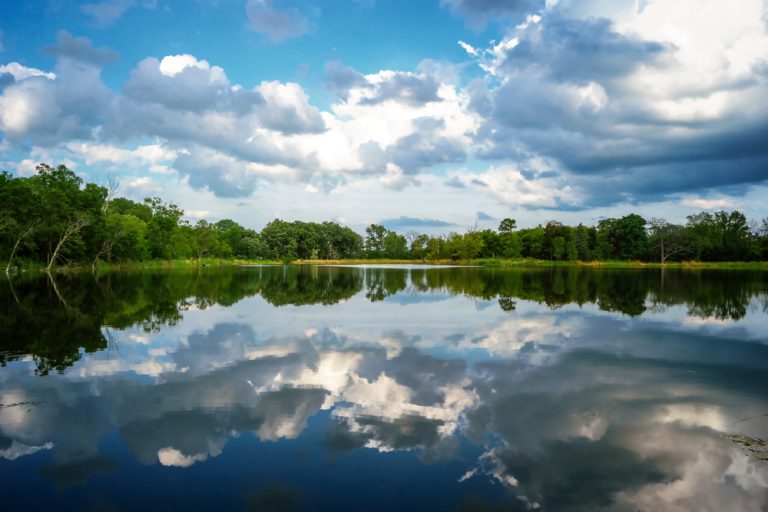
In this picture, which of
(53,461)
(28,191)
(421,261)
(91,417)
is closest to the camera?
(53,461)

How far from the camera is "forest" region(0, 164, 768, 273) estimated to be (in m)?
52.5

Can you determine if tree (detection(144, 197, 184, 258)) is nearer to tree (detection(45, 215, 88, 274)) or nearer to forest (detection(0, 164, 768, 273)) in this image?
forest (detection(0, 164, 768, 273))

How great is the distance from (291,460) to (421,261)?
127127 millimetres

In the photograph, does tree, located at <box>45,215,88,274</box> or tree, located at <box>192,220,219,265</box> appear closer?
tree, located at <box>45,215,88,274</box>

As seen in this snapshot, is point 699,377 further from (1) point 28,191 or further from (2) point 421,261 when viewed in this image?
(2) point 421,261

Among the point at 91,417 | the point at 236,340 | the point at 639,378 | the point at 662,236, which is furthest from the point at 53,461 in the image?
the point at 662,236

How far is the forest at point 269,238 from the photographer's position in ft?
172

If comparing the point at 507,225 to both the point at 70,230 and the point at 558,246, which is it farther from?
the point at 70,230

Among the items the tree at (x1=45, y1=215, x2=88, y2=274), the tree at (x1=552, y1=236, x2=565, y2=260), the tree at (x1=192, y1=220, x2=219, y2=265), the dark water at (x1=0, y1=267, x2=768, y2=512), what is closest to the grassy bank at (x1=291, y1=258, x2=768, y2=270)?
the tree at (x1=552, y1=236, x2=565, y2=260)

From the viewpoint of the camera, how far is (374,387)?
30.5ft

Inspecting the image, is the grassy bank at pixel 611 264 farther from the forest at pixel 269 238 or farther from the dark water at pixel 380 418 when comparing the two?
the dark water at pixel 380 418

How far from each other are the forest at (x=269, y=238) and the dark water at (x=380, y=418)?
4487cm

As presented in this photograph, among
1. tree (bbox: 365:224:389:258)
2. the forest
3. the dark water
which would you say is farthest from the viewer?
tree (bbox: 365:224:389:258)

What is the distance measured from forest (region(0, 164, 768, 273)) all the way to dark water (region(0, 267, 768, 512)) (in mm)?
44873
